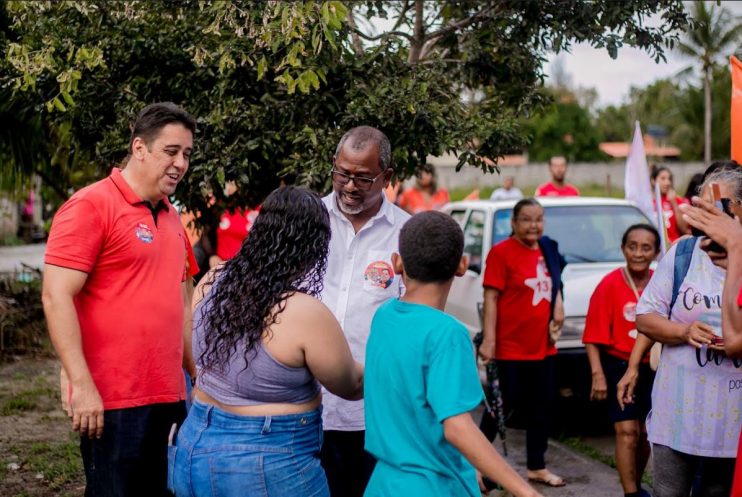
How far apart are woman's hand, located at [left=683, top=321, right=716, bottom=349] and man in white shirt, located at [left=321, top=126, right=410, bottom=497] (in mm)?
1223

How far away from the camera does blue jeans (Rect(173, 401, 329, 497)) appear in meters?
2.85

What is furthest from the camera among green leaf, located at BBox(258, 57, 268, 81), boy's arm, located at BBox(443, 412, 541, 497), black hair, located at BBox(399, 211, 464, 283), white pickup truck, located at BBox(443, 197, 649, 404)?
white pickup truck, located at BBox(443, 197, 649, 404)

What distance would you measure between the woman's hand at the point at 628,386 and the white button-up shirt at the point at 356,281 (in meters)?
1.59

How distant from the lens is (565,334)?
7035 millimetres

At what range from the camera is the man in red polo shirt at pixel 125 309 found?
3242 millimetres

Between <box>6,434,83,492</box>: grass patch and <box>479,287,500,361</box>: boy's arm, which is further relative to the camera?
<box>479,287,500,361</box>: boy's arm

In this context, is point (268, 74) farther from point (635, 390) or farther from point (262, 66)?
point (635, 390)

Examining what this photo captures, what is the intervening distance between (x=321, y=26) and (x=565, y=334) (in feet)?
12.0

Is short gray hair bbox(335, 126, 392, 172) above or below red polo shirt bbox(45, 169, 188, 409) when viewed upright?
above

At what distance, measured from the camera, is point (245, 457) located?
9.34ft

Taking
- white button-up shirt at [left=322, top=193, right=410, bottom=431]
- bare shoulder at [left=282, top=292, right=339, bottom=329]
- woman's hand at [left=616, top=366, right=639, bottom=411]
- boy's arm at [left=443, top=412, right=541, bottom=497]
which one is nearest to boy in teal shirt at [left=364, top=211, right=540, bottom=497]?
boy's arm at [left=443, top=412, right=541, bottom=497]

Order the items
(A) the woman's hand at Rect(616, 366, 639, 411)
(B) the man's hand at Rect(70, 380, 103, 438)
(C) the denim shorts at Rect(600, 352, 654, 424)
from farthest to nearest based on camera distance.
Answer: (C) the denim shorts at Rect(600, 352, 654, 424) → (A) the woman's hand at Rect(616, 366, 639, 411) → (B) the man's hand at Rect(70, 380, 103, 438)

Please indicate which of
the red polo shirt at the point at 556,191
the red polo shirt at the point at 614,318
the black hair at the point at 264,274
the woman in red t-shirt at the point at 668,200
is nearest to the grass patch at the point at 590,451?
the red polo shirt at the point at 614,318

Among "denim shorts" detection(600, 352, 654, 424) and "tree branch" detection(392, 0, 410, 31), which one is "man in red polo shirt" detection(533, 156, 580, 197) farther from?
"denim shorts" detection(600, 352, 654, 424)
